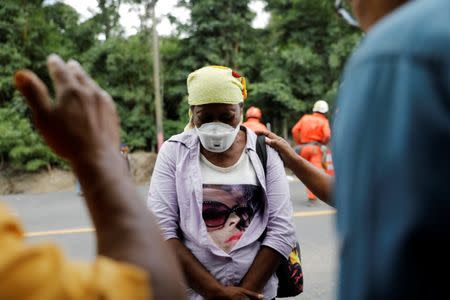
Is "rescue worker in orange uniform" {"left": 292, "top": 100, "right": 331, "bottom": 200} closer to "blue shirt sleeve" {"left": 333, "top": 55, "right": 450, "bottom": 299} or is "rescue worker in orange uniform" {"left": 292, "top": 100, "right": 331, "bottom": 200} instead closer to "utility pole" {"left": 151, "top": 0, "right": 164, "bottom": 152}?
"utility pole" {"left": 151, "top": 0, "right": 164, "bottom": 152}

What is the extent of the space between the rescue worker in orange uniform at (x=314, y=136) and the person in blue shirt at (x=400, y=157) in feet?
25.7

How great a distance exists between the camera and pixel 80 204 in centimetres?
912

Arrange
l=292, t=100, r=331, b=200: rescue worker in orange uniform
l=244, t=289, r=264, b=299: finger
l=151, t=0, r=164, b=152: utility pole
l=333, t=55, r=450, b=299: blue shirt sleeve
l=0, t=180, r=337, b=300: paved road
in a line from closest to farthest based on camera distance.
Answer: l=333, t=55, r=450, b=299: blue shirt sleeve < l=244, t=289, r=264, b=299: finger < l=0, t=180, r=337, b=300: paved road < l=292, t=100, r=331, b=200: rescue worker in orange uniform < l=151, t=0, r=164, b=152: utility pole

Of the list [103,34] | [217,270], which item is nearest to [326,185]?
[217,270]

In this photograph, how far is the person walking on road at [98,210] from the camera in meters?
0.66

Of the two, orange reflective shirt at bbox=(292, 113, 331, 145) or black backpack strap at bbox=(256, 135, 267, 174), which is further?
orange reflective shirt at bbox=(292, 113, 331, 145)

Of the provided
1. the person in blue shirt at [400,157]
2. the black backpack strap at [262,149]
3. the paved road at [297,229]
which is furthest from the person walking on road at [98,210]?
the paved road at [297,229]

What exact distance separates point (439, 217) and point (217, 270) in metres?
1.36

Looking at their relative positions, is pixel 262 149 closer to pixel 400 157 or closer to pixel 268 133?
pixel 268 133

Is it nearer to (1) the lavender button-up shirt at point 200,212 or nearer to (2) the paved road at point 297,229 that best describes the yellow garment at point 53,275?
(1) the lavender button-up shirt at point 200,212

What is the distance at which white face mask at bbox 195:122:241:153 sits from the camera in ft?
6.40

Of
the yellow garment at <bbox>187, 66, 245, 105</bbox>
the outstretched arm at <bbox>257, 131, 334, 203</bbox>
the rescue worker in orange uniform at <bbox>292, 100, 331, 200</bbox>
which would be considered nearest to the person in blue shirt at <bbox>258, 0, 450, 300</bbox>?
the outstretched arm at <bbox>257, 131, 334, 203</bbox>

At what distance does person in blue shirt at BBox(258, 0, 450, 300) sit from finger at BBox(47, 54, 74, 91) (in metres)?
0.46

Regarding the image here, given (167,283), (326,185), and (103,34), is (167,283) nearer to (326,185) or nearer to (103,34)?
(326,185)
